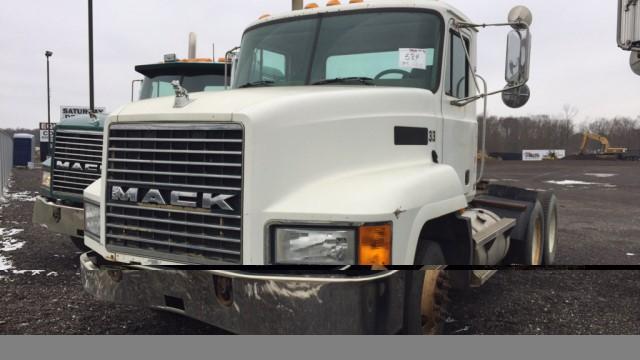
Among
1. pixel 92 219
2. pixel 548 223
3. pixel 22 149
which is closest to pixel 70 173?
pixel 92 219

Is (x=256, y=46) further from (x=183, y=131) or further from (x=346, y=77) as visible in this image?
(x=183, y=131)

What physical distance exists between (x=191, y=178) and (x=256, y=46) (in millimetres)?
2105

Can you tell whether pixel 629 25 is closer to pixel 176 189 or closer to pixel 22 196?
pixel 176 189

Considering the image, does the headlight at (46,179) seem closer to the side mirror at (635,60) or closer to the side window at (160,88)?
the side window at (160,88)

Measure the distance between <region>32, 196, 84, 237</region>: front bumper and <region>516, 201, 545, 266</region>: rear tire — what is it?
495cm

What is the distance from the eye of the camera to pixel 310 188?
3.06 meters

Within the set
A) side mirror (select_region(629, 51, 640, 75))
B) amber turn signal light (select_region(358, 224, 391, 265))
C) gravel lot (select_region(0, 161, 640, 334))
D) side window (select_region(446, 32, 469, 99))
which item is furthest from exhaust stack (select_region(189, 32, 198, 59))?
side mirror (select_region(629, 51, 640, 75))

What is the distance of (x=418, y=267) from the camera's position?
321 centimetres

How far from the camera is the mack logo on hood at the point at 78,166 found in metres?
6.56

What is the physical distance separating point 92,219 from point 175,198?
1.05 m

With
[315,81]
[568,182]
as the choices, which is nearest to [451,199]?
[315,81]

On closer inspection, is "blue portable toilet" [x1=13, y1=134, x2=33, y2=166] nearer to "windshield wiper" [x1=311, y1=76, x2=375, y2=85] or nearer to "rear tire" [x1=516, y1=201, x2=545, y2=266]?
"rear tire" [x1=516, y1=201, x2=545, y2=266]

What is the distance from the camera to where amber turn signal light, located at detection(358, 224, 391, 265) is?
279cm

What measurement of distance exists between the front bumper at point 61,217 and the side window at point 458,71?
4.13 metres
